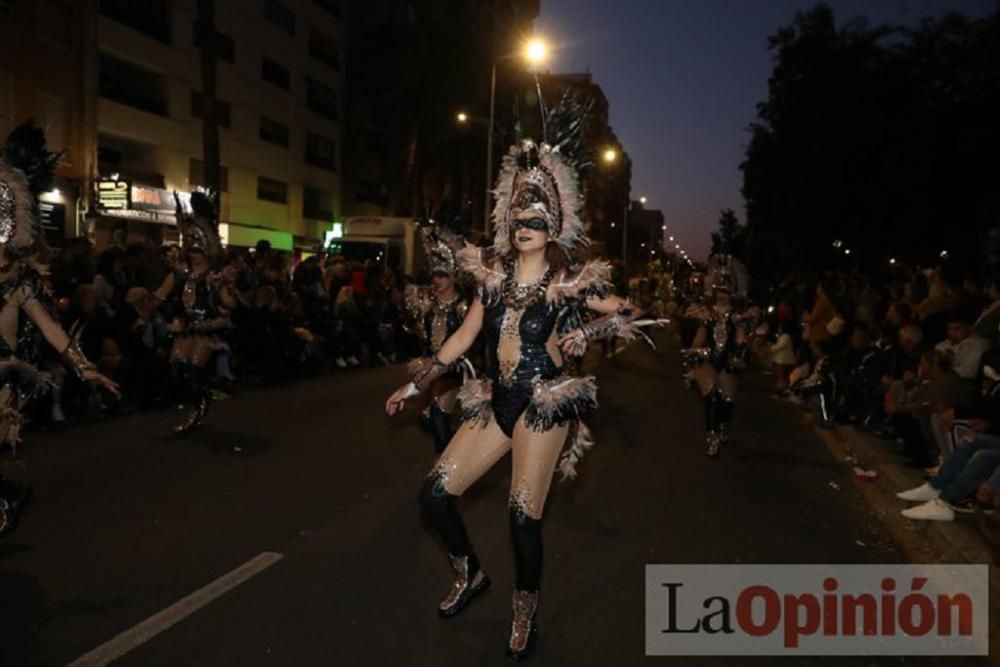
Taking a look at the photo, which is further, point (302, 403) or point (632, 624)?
point (302, 403)

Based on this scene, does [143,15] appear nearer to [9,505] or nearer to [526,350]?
[9,505]

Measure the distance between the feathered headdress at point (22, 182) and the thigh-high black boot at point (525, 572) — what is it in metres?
3.87

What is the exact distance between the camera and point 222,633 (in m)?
4.76

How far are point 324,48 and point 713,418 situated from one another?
37.6 meters

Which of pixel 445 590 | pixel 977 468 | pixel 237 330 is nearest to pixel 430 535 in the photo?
pixel 445 590

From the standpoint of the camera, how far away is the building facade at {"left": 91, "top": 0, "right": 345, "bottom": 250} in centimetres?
2770

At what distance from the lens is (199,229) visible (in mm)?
9914

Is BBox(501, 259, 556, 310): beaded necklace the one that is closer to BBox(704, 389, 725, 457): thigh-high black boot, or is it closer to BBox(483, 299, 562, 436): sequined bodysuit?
BBox(483, 299, 562, 436): sequined bodysuit

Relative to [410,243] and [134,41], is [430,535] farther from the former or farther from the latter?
[134,41]

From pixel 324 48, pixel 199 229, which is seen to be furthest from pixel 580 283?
pixel 324 48

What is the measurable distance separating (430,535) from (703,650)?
2297mm

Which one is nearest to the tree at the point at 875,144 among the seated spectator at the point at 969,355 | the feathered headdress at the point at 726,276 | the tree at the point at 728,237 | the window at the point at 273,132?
the tree at the point at 728,237

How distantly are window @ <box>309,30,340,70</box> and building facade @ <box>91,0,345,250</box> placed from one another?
6cm

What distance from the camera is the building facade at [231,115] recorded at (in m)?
27.7
